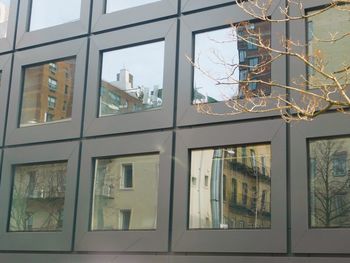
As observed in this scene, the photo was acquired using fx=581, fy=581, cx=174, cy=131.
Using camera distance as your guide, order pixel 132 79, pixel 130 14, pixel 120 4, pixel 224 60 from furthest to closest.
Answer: pixel 120 4 → pixel 130 14 → pixel 132 79 → pixel 224 60

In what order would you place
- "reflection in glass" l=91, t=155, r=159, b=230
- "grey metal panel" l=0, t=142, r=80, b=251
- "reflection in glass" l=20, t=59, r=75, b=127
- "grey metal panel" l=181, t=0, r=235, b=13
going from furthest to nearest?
"reflection in glass" l=20, t=59, r=75, b=127
"grey metal panel" l=0, t=142, r=80, b=251
"grey metal panel" l=181, t=0, r=235, b=13
"reflection in glass" l=91, t=155, r=159, b=230

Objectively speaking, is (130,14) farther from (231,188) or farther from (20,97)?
(231,188)

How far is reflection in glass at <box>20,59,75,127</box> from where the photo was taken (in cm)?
1703

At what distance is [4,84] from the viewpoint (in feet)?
59.8

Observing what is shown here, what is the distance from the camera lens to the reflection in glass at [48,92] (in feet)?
55.9

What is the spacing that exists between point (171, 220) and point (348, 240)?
4.29 metres

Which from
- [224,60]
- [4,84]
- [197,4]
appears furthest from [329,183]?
[4,84]

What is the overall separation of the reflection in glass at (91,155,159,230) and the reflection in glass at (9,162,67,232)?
1.24 metres

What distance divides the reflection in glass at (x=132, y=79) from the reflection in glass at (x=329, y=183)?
4547 mm

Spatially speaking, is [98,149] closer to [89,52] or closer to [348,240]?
[89,52]

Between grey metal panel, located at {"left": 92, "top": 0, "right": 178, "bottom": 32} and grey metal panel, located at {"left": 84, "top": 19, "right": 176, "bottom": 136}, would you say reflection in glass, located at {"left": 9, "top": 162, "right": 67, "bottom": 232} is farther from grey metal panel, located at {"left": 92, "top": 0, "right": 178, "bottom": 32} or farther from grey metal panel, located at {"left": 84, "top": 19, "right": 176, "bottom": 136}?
grey metal panel, located at {"left": 92, "top": 0, "right": 178, "bottom": 32}

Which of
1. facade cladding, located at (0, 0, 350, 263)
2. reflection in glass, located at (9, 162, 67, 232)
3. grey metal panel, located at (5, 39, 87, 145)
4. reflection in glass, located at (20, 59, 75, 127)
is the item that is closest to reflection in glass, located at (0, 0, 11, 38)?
facade cladding, located at (0, 0, 350, 263)

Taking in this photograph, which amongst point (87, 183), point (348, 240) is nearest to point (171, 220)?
point (87, 183)

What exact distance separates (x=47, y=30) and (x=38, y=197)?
5.14 meters
